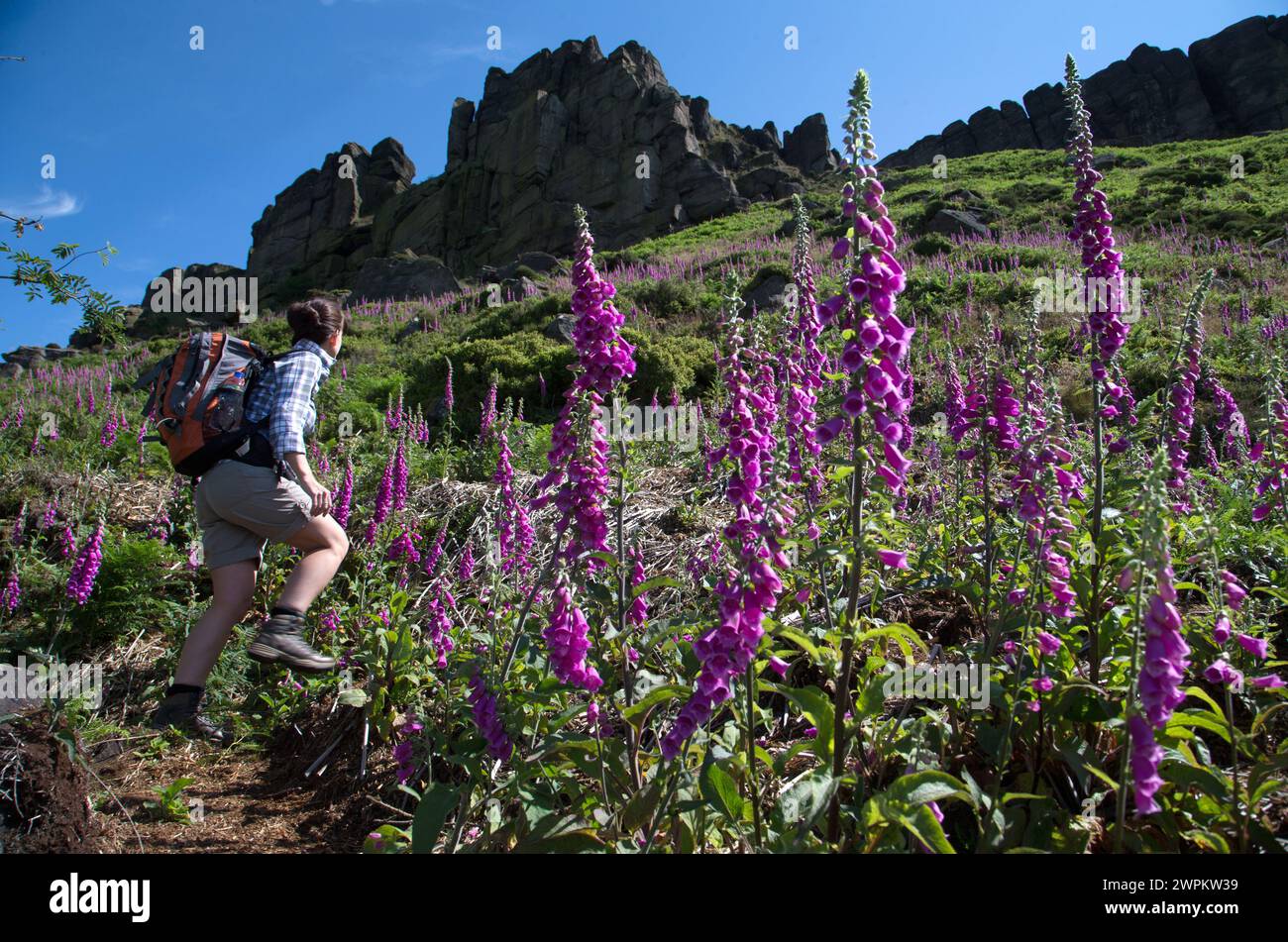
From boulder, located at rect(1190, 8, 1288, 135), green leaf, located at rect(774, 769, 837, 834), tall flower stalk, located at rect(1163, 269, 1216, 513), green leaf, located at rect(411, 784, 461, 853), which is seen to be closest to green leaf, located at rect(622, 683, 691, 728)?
green leaf, located at rect(774, 769, 837, 834)

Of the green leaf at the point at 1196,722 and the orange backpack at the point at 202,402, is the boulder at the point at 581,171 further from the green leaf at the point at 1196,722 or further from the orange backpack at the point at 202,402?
the green leaf at the point at 1196,722

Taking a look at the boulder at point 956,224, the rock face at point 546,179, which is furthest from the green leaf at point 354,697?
the rock face at point 546,179

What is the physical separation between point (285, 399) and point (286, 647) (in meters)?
1.59

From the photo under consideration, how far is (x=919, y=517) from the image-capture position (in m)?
5.10

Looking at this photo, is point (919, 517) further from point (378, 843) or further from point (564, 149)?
point (564, 149)

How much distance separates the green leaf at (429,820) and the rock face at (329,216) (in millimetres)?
78895

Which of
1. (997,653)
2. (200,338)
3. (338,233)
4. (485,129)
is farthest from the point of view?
(485,129)

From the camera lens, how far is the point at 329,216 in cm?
8475

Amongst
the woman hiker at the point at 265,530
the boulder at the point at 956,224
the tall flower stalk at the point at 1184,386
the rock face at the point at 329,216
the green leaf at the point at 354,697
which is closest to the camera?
the tall flower stalk at the point at 1184,386

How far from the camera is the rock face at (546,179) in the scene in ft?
212

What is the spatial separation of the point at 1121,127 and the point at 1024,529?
79.5 metres

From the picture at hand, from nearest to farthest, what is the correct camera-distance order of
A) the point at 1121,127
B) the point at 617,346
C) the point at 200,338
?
the point at 617,346 < the point at 200,338 < the point at 1121,127

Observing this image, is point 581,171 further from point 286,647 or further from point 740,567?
point 740,567
